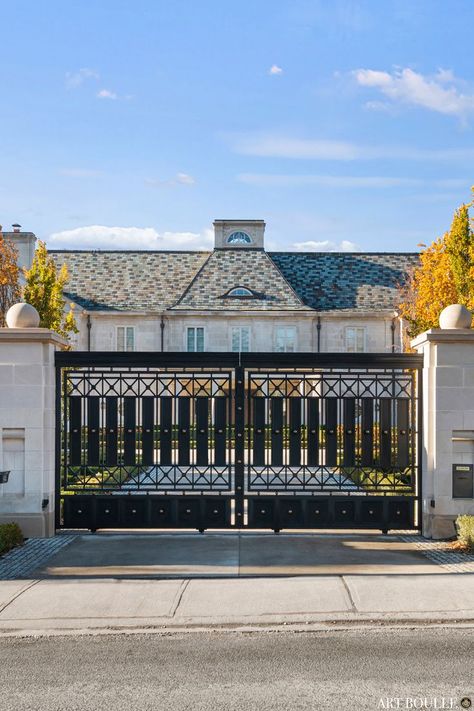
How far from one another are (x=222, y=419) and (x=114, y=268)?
31.6m

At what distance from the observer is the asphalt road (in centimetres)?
546

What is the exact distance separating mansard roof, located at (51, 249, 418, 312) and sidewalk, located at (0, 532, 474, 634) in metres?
28.0

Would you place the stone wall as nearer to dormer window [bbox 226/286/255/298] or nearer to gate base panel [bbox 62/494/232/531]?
dormer window [bbox 226/286/255/298]

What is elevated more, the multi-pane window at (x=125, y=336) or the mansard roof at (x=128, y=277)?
the mansard roof at (x=128, y=277)

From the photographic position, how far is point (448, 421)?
11.0 meters

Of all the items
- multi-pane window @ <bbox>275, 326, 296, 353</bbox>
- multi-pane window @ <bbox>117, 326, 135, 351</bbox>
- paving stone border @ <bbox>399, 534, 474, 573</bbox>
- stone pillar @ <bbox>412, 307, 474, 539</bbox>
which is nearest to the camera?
paving stone border @ <bbox>399, 534, 474, 573</bbox>

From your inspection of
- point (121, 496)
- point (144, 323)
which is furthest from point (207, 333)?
point (121, 496)

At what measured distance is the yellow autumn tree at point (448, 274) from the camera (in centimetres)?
1908

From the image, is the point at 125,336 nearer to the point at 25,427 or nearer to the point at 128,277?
the point at 128,277

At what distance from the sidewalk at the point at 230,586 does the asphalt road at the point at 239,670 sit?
0.38 meters

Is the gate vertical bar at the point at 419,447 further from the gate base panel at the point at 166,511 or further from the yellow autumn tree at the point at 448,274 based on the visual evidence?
the yellow autumn tree at the point at 448,274

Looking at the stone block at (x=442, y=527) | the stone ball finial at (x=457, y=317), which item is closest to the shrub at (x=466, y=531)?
the stone block at (x=442, y=527)

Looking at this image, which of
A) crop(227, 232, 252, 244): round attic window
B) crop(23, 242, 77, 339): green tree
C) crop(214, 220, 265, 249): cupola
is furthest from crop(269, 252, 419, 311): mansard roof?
crop(23, 242, 77, 339): green tree

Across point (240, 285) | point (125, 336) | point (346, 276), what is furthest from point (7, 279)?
point (346, 276)
